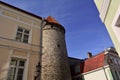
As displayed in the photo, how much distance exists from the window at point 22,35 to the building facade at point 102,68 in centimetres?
1158

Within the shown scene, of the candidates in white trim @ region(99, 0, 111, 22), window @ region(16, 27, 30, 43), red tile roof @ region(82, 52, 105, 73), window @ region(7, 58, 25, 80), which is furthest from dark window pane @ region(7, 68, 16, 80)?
red tile roof @ region(82, 52, 105, 73)

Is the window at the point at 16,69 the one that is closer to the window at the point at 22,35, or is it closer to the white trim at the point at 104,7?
the window at the point at 22,35

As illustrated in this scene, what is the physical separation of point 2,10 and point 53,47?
7.69m

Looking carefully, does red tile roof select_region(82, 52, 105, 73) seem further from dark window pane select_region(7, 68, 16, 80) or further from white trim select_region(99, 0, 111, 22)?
white trim select_region(99, 0, 111, 22)

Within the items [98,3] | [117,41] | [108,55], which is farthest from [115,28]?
[108,55]

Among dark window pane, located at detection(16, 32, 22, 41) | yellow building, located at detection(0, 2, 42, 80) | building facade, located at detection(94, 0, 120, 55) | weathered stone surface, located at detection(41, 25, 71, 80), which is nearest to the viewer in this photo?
building facade, located at detection(94, 0, 120, 55)

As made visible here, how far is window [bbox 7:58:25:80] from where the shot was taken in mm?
8406

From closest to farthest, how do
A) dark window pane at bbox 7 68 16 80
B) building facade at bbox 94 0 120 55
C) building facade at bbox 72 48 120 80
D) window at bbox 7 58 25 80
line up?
building facade at bbox 94 0 120 55, dark window pane at bbox 7 68 16 80, window at bbox 7 58 25 80, building facade at bbox 72 48 120 80

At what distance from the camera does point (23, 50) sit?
9648 mm

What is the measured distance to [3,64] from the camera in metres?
8.10

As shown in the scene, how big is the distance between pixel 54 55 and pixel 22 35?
5.80m

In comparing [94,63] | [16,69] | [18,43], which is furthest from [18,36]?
[94,63]

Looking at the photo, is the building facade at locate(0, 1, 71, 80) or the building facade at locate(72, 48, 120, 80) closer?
the building facade at locate(0, 1, 71, 80)

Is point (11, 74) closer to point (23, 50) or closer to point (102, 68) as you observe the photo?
point (23, 50)
